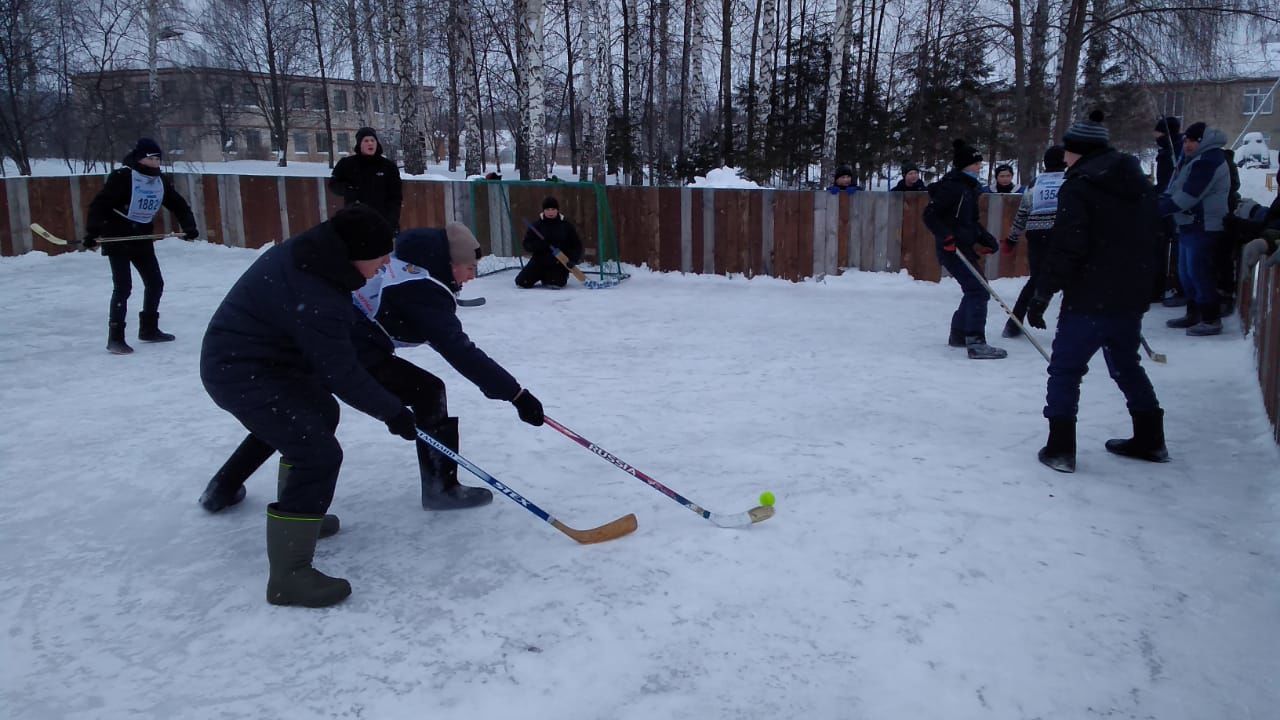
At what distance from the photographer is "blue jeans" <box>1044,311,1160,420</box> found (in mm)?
4371

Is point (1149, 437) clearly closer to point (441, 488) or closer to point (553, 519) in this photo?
point (553, 519)

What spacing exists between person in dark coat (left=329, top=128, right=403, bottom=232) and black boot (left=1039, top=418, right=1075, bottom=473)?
6121 mm

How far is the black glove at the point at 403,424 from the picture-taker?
3.20m

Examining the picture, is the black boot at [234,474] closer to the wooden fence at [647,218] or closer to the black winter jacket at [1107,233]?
the black winter jacket at [1107,233]

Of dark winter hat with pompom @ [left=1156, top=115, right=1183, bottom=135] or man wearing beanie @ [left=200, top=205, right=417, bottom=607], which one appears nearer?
man wearing beanie @ [left=200, top=205, right=417, bottom=607]

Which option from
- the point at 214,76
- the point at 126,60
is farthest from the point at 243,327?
the point at 214,76

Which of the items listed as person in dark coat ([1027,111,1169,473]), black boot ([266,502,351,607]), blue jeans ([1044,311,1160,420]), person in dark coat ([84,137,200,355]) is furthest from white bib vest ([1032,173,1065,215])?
person in dark coat ([84,137,200,355])

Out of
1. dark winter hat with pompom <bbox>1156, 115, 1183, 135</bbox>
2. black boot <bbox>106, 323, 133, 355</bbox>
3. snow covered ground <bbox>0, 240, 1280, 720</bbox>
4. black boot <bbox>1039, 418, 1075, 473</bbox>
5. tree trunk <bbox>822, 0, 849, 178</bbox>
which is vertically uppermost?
tree trunk <bbox>822, 0, 849, 178</bbox>

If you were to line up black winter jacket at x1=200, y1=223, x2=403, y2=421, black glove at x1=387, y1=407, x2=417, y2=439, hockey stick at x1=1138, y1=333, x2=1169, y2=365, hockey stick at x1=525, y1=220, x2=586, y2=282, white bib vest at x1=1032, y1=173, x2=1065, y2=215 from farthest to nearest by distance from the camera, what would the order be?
hockey stick at x1=525, y1=220, x2=586, y2=282, white bib vest at x1=1032, y1=173, x2=1065, y2=215, hockey stick at x1=1138, y1=333, x2=1169, y2=365, black glove at x1=387, y1=407, x2=417, y2=439, black winter jacket at x1=200, y1=223, x2=403, y2=421

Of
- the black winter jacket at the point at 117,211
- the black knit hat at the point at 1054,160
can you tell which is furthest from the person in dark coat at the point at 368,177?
the black knit hat at the point at 1054,160

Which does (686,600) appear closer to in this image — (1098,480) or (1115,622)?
(1115,622)

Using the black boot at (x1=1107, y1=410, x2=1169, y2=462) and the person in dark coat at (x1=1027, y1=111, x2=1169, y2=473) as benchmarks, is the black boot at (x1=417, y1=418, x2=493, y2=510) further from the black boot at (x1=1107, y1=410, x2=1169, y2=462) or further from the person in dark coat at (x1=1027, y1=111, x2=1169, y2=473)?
the black boot at (x1=1107, y1=410, x2=1169, y2=462)

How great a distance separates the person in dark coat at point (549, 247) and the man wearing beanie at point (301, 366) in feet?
24.8

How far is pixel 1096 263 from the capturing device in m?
4.33
